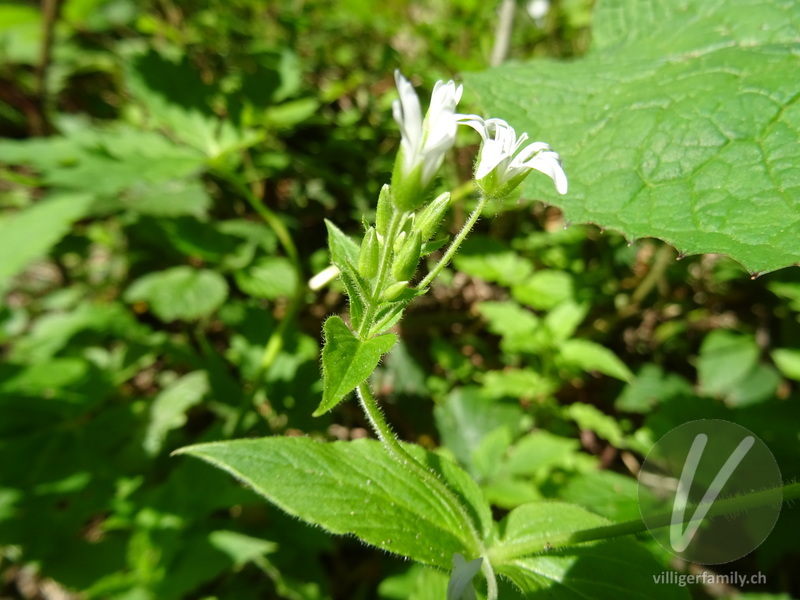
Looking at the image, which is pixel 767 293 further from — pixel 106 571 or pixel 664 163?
pixel 106 571

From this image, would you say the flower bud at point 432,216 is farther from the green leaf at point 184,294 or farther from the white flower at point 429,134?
the green leaf at point 184,294

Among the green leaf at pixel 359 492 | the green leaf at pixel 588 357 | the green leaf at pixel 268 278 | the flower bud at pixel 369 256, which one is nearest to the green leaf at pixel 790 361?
the green leaf at pixel 588 357

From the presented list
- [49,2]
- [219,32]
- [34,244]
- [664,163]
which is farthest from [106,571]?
[219,32]

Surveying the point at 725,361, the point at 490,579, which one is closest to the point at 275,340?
the point at 490,579

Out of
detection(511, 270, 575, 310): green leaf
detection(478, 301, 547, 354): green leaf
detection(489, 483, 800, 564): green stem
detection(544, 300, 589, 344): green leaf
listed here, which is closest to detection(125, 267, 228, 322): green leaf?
detection(478, 301, 547, 354): green leaf

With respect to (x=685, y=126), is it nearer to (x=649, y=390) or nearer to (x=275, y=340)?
(x=649, y=390)

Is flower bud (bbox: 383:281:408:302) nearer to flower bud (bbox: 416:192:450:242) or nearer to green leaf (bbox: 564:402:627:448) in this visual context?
flower bud (bbox: 416:192:450:242)

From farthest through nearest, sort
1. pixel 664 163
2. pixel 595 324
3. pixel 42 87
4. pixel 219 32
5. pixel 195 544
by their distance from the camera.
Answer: pixel 219 32, pixel 42 87, pixel 595 324, pixel 195 544, pixel 664 163

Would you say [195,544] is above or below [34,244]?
below
